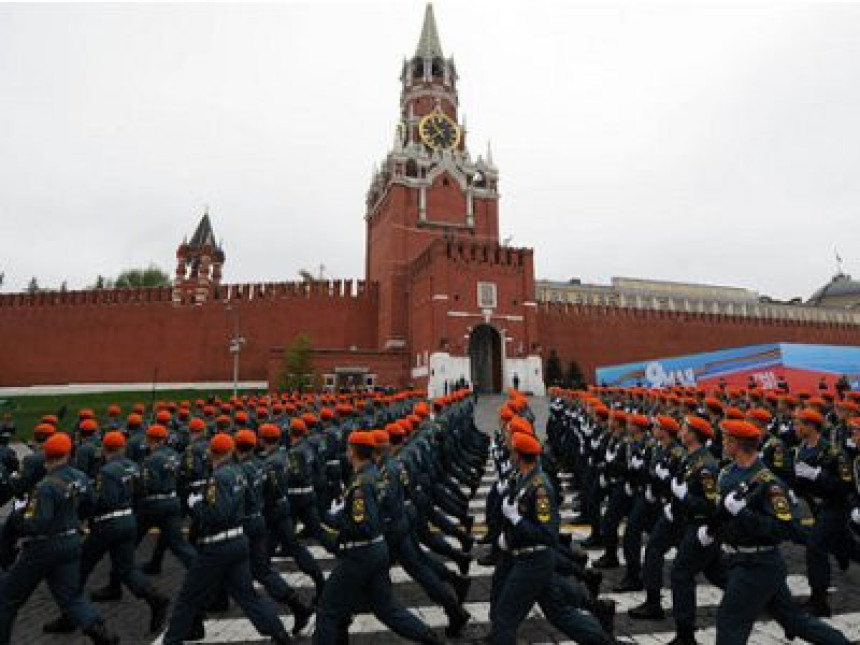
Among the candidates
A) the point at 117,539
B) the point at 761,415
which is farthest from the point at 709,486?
the point at 117,539

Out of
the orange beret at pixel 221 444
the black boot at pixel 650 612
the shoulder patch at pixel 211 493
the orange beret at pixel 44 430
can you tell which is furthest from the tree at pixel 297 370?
the black boot at pixel 650 612

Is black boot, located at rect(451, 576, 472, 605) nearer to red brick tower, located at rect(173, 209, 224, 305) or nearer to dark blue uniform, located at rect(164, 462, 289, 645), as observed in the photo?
dark blue uniform, located at rect(164, 462, 289, 645)

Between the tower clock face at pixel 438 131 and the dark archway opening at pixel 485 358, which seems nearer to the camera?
the dark archway opening at pixel 485 358

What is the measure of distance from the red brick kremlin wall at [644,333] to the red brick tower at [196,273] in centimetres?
2524

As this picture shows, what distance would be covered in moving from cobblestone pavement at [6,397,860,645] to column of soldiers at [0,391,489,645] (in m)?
0.20

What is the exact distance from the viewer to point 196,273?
4353cm

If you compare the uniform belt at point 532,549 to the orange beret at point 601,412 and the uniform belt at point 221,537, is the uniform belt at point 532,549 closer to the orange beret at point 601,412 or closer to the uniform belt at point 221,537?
the uniform belt at point 221,537

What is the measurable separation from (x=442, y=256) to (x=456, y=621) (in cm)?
2869

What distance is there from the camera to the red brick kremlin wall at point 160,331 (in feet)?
122

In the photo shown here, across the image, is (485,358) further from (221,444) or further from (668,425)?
(221,444)

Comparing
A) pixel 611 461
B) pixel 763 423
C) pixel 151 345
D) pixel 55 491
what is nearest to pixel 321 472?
pixel 55 491

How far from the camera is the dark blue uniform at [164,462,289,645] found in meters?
4.22

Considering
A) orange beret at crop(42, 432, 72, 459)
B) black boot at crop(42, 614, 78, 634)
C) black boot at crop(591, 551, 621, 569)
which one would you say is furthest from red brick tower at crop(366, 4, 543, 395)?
orange beret at crop(42, 432, 72, 459)

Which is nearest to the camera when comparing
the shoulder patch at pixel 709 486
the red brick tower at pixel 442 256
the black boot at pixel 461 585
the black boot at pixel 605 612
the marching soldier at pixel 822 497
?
the black boot at pixel 605 612
